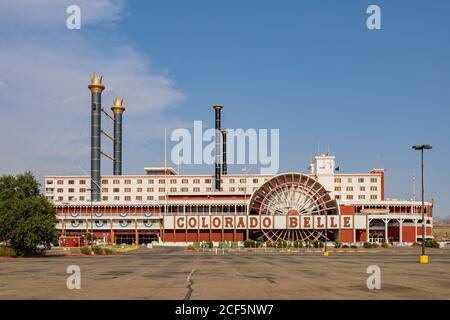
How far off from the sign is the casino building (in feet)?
0.72

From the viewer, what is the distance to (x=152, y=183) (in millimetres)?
158375

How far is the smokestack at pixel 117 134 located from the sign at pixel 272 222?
54.8 meters

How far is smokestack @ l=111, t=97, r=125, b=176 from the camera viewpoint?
552 feet

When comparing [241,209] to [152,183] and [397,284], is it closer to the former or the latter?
[152,183]

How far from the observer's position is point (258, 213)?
120938 mm

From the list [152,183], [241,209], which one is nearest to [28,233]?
[241,209]

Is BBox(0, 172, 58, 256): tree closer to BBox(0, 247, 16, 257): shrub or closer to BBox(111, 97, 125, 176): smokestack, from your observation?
BBox(0, 247, 16, 257): shrub

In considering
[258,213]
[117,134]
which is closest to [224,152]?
[117,134]

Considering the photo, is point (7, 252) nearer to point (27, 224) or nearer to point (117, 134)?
point (27, 224)

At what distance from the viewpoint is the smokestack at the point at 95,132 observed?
146875mm

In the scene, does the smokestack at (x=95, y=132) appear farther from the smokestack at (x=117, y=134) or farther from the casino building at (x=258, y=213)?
the smokestack at (x=117, y=134)

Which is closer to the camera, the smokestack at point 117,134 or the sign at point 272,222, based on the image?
the sign at point 272,222

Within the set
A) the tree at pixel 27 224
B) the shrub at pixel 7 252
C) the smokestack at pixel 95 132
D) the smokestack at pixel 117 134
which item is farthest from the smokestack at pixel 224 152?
the shrub at pixel 7 252
